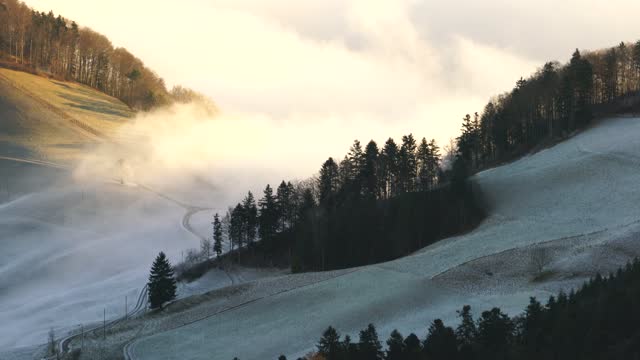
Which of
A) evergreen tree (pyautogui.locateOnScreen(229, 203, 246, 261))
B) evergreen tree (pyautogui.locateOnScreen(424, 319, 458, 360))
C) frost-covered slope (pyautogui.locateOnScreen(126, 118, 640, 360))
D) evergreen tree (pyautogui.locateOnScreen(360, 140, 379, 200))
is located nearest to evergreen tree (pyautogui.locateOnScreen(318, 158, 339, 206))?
evergreen tree (pyautogui.locateOnScreen(360, 140, 379, 200))

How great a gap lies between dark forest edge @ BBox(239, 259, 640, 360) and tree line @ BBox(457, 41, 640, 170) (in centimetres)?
5684

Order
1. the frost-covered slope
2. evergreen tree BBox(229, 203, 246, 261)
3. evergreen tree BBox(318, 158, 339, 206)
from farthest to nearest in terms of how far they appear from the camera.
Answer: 1. evergreen tree BBox(318, 158, 339, 206)
2. evergreen tree BBox(229, 203, 246, 261)
3. the frost-covered slope

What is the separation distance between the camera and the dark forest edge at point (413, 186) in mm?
78625

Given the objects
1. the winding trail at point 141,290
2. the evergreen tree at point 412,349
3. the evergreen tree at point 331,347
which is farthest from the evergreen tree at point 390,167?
the evergreen tree at point 412,349

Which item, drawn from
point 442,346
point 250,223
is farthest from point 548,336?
point 250,223

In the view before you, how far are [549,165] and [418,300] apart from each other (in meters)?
33.1

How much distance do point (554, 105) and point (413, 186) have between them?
24.6 m

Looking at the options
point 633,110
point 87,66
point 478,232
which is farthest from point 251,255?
point 87,66

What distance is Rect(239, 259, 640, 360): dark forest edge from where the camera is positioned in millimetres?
31688

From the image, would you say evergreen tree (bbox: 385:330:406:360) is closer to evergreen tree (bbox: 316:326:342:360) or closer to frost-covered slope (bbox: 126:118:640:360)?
evergreen tree (bbox: 316:326:342:360)

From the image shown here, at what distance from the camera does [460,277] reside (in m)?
56.8

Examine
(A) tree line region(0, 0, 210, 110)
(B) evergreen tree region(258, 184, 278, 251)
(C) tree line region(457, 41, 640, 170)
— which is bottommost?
(B) evergreen tree region(258, 184, 278, 251)

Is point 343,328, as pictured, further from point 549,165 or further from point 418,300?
point 549,165

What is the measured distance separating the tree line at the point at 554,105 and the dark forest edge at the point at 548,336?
5684cm
